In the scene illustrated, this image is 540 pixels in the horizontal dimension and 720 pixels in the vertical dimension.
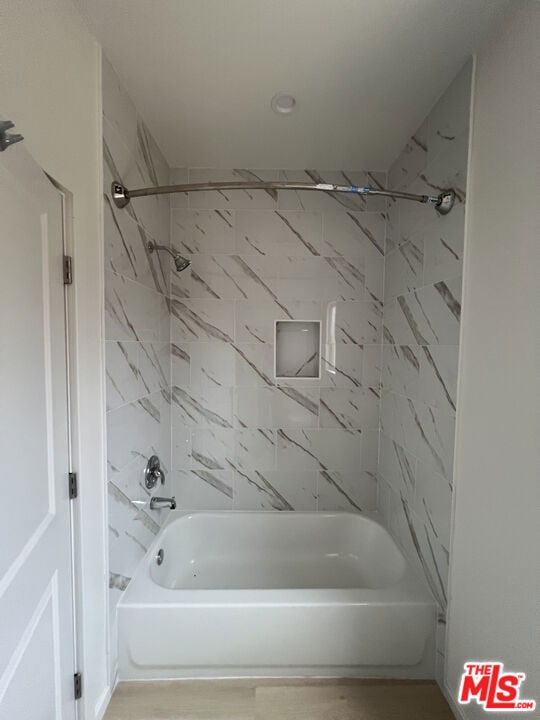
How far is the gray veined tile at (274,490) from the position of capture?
7.09 feet

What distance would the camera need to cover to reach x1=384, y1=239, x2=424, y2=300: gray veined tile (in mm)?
1637

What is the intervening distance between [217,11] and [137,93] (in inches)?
21.2

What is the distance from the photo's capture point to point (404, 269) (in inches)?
71.0

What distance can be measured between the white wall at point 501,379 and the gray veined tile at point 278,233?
990mm

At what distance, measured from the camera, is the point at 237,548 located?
2121 millimetres

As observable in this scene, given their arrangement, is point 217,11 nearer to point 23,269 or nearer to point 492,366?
point 23,269

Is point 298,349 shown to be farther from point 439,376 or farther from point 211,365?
point 439,376

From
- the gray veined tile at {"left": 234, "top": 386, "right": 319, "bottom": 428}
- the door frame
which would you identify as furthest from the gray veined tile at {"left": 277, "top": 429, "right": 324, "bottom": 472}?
the door frame

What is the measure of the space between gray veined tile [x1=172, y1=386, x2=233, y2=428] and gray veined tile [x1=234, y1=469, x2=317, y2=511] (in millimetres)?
418

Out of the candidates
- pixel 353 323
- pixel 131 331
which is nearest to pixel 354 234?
pixel 353 323

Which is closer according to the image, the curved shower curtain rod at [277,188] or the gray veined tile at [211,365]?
the curved shower curtain rod at [277,188]

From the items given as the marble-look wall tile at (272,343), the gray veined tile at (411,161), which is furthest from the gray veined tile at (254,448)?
the gray veined tile at (411,161)

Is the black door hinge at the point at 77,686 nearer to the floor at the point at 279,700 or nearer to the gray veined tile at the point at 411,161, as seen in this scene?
the floor at the point at 279,700

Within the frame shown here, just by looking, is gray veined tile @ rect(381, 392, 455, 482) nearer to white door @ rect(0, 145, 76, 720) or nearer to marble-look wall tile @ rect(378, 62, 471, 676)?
marble-look wall tile @ rect(378, 62, 471, 676)
